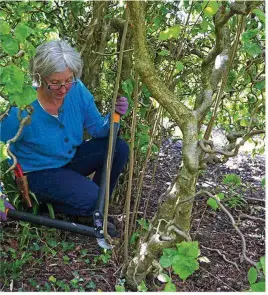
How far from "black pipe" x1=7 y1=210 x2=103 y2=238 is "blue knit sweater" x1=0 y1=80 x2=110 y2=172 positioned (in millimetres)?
295

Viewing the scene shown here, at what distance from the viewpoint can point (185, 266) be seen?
1323 millimetres

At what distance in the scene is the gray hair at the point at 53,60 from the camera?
89.4 inches

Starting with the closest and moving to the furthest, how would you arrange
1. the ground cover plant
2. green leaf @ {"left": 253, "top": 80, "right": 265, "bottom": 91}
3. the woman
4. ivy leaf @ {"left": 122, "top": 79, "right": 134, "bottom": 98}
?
the ground cover plant
green leaf @ {"left": 253, "top": 80, "right": 265, "bottom": 91}
ivy leaf @ {"left": 122, "top": 79, "right": 134, "bottom": 98}
the woman

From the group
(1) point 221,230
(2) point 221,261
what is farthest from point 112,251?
(1) point 221,230

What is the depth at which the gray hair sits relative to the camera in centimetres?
227

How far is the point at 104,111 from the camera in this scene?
301 centimetres

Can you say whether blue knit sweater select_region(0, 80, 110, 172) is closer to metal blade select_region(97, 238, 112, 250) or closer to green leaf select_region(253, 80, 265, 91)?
metal blade select_region(97, 238, 112, 250)

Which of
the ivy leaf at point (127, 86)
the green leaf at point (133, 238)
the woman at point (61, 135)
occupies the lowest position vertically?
the green leaf at point (133, 238)

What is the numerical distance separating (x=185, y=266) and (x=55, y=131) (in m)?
1.37

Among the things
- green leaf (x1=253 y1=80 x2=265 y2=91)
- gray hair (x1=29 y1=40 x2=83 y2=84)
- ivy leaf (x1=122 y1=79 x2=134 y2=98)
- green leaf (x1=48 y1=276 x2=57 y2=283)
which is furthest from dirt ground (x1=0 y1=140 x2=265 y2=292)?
gray hair (x1=29 y1=40 x2=83 y2=84)

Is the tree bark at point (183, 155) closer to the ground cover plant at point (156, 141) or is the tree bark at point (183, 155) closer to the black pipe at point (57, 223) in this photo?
the ground cover plant at point (156, 141)

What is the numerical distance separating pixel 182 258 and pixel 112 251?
2.90 feet

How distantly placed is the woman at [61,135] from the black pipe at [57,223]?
0.67ft

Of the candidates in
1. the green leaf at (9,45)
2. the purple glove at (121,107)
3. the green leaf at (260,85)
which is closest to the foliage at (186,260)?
the green leaf at (9,45)
